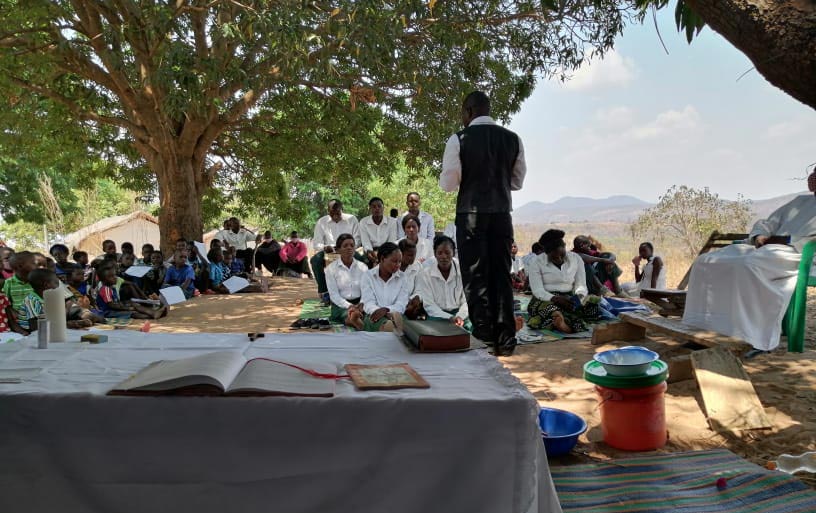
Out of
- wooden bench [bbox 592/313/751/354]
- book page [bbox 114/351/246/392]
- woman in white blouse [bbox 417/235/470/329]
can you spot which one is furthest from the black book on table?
woman in white blouse [bbox 417/235/470/329]

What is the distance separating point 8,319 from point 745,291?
630cm

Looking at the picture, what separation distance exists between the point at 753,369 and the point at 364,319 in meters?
3.21

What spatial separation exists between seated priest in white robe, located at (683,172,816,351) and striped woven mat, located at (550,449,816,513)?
6.64 feet

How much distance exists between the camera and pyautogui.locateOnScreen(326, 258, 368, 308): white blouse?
244 inches

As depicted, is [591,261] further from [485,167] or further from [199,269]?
[199,269]

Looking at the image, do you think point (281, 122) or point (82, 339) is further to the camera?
point (281, 122)

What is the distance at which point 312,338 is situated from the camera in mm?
2352

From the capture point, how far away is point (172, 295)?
887 centimetres

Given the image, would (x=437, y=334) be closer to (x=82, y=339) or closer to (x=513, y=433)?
(x=513, y=433)

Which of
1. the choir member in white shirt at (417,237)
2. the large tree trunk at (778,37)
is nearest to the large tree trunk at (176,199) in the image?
the choir member in white shirt at (417,237)

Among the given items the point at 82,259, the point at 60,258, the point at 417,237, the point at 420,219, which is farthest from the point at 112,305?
the point at 420,219

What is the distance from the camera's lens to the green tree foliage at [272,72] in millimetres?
6676

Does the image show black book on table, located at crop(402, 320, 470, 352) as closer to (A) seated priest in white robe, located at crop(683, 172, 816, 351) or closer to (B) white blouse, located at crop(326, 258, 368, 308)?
(A) seated priest in white robe, located at crop(683, 172, 816, 351)

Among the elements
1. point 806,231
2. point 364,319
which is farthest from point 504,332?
point 806,231
